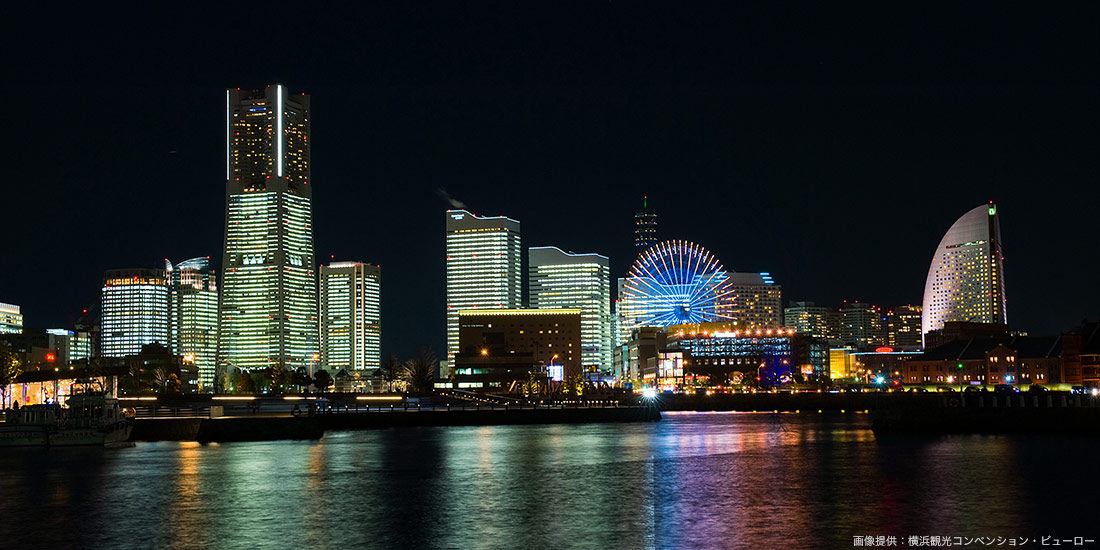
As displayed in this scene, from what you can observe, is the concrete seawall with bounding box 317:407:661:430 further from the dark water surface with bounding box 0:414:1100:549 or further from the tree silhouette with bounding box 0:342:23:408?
the tree silhouette with bounding box 0:342:23:408

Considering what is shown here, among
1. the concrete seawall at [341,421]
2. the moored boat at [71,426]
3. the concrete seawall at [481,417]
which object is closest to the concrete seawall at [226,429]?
the concrete seawall at [341,421]

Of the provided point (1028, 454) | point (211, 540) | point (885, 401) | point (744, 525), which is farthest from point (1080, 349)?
point (211, 540)

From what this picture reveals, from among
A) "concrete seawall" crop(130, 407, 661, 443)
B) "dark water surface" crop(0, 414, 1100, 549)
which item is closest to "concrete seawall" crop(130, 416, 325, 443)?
"concrete seawall" crop(130, 407, 661, 443)

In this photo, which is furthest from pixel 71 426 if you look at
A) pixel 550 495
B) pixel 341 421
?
pixel 550 495

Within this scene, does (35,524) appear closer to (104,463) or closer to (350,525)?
(350,525)

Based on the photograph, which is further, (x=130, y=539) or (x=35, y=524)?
(x=35, y=524)

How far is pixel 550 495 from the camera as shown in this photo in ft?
167

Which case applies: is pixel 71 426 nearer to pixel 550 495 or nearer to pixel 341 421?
pixel 341 421

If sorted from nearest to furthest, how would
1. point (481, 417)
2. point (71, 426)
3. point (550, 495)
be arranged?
point (550, 495) → point (71, 426) → point (481, 417)

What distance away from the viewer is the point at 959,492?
50062mm

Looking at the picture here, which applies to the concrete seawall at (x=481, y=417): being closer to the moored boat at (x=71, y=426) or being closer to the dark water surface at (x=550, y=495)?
the moored boat at (x=71, y=426)

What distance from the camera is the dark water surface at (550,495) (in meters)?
39.3

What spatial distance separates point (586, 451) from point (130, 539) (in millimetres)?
42143

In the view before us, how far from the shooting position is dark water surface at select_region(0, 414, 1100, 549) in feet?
129
